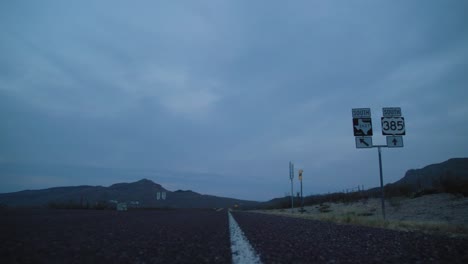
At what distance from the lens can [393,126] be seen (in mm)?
14281

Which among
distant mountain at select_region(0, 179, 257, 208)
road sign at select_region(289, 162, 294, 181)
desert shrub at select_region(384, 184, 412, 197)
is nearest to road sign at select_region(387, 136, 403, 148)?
desert shrub at select_region(384, 184, 412, 197)

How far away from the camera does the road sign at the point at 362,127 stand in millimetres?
15219

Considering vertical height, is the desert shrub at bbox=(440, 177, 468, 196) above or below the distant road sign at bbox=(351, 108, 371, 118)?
below

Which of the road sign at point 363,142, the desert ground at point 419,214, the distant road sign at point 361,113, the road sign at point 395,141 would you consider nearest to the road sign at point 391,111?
the road sign at point 395,141

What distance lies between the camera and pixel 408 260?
13.5ft

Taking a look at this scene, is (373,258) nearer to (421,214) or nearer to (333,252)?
(333,252)

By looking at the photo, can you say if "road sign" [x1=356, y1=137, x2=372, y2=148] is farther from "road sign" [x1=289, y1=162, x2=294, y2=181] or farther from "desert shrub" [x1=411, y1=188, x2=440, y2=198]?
"road sign" [x1=289, y1=162, x2=294, y2=181]

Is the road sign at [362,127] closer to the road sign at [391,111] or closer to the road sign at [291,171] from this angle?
the road sign at [391,111]

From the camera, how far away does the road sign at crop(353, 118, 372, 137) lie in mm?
15219

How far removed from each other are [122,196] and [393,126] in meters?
141

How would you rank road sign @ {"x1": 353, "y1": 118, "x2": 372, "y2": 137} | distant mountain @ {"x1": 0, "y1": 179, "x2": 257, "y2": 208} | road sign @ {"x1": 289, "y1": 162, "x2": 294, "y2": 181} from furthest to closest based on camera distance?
distant mountain @ {"x1": 0, "y1": 179, "x2": 257, "y2": 208}
road sign @ {"x1": 289, "y1": 162, "x2": 294, "y2": 181}
road sign @ {"x1": 353, "y1": 118, "x2": 372, "y2": 137}

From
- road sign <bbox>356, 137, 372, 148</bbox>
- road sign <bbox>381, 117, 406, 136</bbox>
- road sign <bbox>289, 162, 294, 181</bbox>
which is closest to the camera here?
road sign <bbox>381, 117, 406, 136</bbox>

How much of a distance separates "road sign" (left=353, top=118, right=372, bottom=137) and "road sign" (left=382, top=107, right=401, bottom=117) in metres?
1.06

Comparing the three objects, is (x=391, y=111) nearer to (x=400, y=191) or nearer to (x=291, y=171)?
(x=400, y=191)
